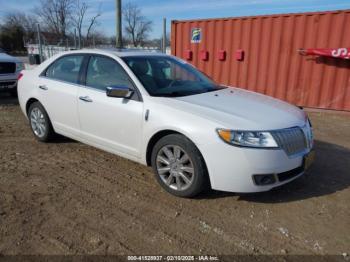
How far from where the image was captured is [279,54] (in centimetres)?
838

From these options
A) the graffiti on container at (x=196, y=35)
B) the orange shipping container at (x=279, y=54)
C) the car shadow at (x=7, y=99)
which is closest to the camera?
the orange shipping container at (x=279, y=54)

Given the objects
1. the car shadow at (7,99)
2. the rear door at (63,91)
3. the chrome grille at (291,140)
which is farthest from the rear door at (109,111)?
the car shadow at (7,99)

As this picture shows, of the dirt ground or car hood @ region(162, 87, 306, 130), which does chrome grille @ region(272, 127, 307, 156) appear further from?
the dirt ground

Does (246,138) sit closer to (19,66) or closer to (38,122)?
(38,122)

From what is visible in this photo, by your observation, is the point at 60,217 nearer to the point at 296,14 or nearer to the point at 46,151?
the point at 46,151

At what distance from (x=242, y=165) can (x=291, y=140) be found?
613mm

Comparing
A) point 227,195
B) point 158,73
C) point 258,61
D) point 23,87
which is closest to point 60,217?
point 227,195

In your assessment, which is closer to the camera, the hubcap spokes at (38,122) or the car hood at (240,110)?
the car hood at (240,110)

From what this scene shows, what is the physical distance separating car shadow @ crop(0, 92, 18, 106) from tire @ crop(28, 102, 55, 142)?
14.4 feet

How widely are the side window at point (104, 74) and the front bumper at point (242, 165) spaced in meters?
1.41

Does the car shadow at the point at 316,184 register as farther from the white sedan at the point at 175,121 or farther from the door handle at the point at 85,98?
the door handle at the point at 85,98

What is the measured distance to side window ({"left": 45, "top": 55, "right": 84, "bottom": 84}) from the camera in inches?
177

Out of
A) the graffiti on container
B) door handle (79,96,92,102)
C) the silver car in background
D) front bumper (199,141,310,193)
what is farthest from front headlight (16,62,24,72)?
front bumper (199,141,310,193)

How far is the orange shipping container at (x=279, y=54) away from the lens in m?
7.68
